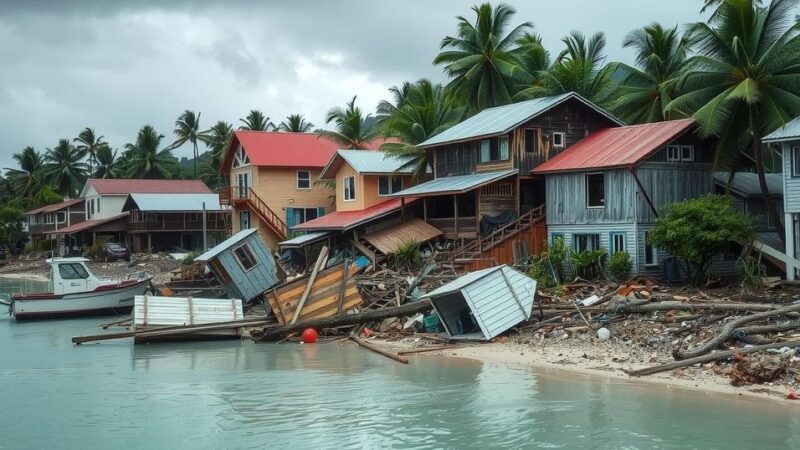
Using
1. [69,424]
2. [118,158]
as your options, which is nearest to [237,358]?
[69,424]

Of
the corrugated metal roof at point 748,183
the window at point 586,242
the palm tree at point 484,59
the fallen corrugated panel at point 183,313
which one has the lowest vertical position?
the fallen corrugated panel at point 183,313

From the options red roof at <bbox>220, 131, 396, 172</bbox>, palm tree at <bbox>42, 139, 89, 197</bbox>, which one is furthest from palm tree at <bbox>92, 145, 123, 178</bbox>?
red roof at <bbox>220, 131, 396, 172</bbox>

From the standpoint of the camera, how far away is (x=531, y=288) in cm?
2623

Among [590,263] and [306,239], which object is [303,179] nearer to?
[306,239]

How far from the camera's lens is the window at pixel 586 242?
3369 centimetres

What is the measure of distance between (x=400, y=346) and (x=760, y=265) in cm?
1236

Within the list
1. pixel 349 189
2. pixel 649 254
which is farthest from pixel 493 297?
pixel 349 189

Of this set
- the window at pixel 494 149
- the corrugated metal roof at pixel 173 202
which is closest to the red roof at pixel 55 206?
the corrugated metal roof at pixel 173 202

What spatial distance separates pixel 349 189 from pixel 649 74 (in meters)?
17.5

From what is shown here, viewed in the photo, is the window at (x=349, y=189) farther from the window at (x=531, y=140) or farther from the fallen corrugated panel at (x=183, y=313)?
the fallen corrugated panel at (x=183, y=313)

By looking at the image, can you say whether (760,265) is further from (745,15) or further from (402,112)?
(402,112)

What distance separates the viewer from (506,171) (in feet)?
123

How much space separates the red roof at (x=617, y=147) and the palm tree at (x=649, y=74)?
4821 mm

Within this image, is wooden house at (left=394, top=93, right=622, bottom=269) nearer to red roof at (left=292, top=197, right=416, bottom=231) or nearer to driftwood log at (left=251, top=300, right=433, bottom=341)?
red roof at (left=292, top=197, right=416, bottom=231)
